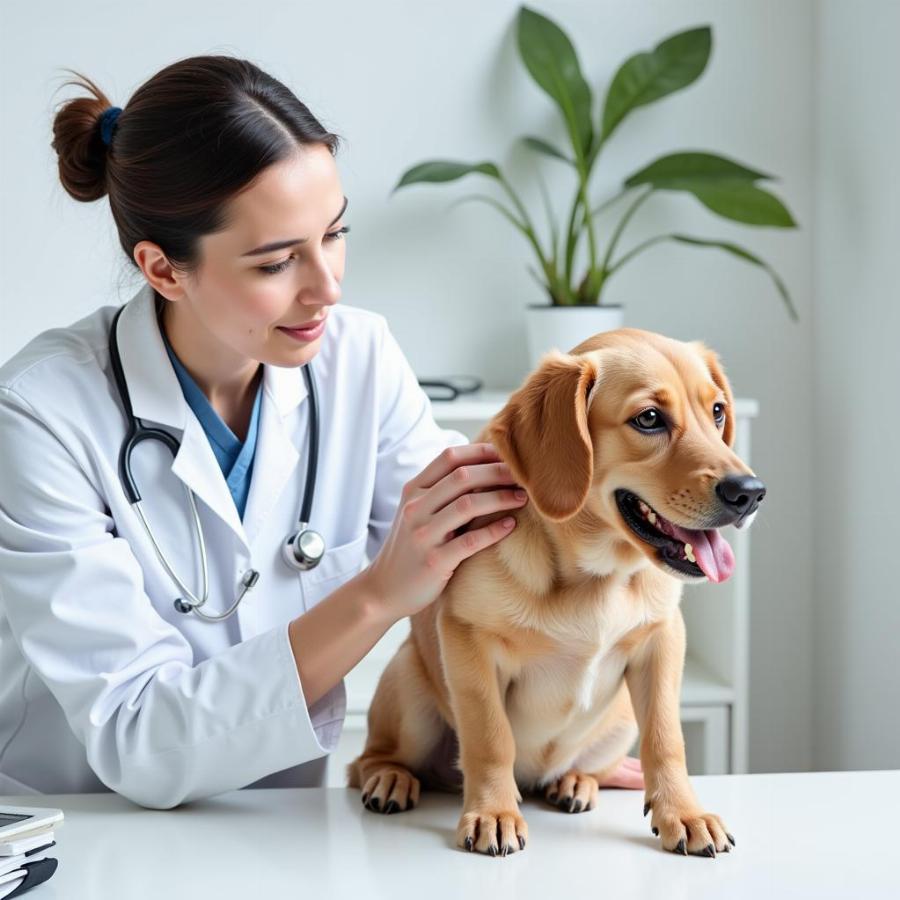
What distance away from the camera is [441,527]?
1.18 metres

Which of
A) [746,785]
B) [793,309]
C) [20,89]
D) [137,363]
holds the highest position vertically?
[20,89]

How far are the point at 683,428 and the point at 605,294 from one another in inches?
60.8

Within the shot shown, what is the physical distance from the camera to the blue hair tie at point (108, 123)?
141 centimetres

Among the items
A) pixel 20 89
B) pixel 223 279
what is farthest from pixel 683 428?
pixel 20 89

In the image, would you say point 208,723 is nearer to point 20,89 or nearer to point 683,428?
point 683,428

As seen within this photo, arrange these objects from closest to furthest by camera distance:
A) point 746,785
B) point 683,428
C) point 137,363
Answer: point 683,428
point 746,785
point 137,363

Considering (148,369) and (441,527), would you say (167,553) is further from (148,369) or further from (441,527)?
(441,527)

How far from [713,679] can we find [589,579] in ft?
4.37

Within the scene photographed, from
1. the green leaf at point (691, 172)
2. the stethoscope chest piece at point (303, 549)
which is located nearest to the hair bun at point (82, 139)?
the stethoscope chest piece at point (303, 549)

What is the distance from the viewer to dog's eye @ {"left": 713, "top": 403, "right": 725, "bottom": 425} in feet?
4.04

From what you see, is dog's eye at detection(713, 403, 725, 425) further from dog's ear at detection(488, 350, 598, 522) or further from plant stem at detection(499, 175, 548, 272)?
plant stem at detection(499, 175, 548, 272)

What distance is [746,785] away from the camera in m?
1.28

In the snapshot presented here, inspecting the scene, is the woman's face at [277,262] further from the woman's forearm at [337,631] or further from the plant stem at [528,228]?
the plant stem at [528,228]

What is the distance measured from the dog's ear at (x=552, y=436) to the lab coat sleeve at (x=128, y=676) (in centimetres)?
32
